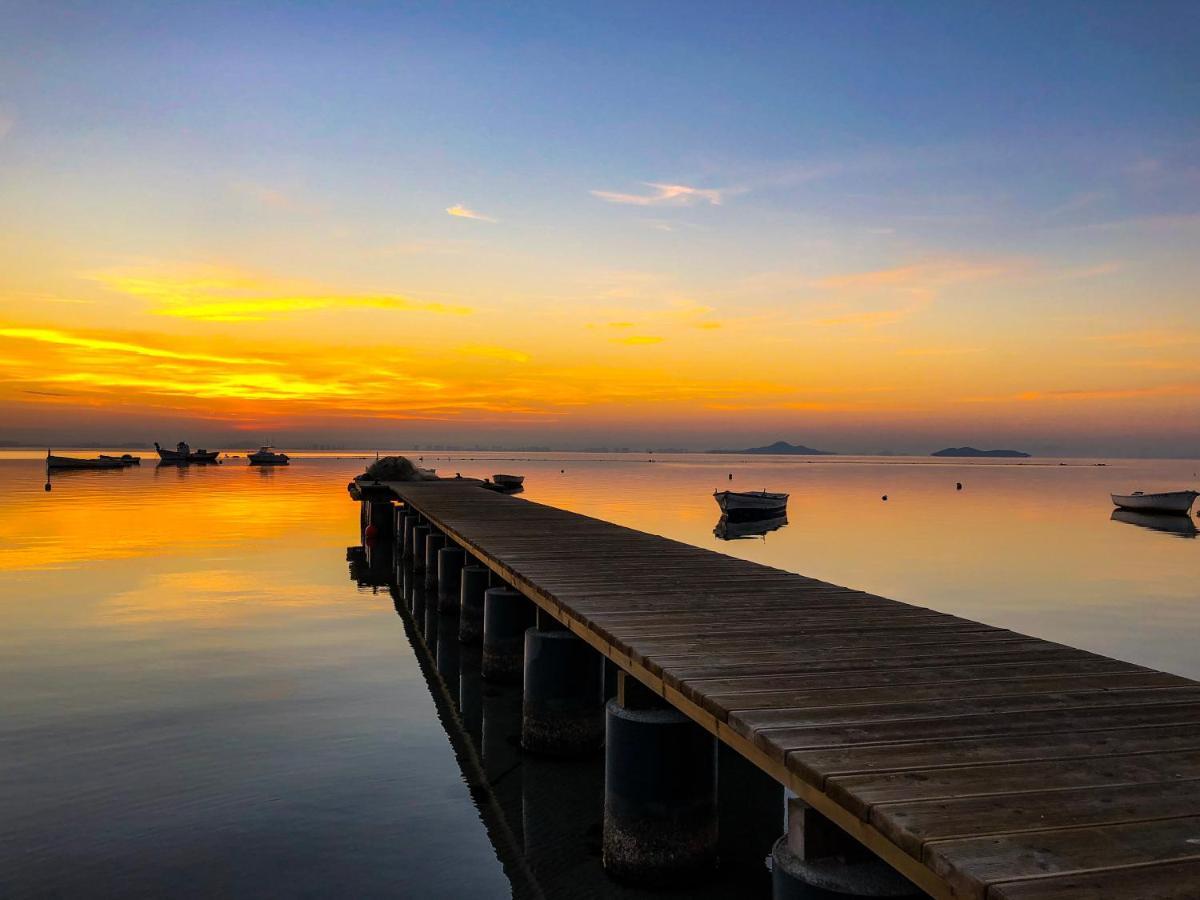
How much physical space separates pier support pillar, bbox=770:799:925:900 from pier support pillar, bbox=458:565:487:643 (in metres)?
12.3

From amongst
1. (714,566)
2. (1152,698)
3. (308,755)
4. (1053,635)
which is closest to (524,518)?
(714,566)

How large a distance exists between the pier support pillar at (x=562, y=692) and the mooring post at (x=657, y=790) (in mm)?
2762

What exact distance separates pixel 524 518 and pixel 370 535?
17.5 m

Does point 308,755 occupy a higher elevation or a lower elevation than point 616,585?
lower

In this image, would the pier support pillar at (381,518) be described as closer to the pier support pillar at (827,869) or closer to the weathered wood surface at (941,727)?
the weathered wood surface at (941,727)

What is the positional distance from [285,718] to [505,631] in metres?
3.26

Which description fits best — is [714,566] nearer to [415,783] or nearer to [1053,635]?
[415,783]

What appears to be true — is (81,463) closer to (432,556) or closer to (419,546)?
(419,546)

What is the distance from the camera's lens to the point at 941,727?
490cm

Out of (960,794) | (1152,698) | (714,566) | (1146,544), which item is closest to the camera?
(960,794)


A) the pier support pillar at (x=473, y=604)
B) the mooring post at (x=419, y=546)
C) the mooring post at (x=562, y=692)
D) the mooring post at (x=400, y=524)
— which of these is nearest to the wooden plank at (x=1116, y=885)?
the mooring post at (x=562, y=692)

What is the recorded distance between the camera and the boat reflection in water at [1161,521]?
52.5 m

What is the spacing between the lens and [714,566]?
40.0 feet

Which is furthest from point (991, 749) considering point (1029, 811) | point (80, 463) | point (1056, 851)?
point (80, 463)
